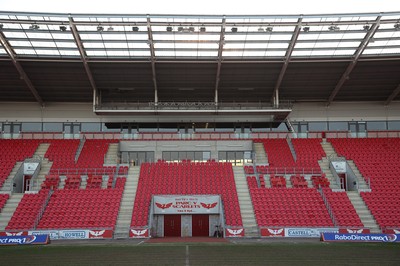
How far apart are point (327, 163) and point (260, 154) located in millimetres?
6309

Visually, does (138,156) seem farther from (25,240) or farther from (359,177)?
(359,177)

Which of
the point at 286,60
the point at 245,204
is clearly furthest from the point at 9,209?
the point at 286,60

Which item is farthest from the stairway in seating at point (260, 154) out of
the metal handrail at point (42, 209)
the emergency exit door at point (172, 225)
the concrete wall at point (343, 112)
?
the metal handrail at point (42, 209)

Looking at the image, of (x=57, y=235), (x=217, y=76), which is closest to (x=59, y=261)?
(x=57, y=235)

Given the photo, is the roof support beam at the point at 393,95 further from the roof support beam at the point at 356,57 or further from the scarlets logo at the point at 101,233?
the scarlets logo at the point at 101,233

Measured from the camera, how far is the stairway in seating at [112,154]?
41487 millimetres

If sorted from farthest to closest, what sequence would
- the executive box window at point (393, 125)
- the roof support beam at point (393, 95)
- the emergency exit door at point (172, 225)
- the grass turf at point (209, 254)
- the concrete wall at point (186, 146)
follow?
the executive box window at point (393, 125)
the concrete wall at point (186, 146)
the roof support beam at point (393, 95)
the emergency exit door at point (172, 225)
the grass turf at point (209, 254)

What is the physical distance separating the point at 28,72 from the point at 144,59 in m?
11.1

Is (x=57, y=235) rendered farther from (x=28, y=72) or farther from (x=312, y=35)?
(x=312, y=35)

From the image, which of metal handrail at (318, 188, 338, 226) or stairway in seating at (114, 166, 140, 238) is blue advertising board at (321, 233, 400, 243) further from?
stairway in seating at (114, 166, 140, 238)

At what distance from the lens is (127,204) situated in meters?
33.1

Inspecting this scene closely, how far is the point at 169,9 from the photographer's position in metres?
34.9

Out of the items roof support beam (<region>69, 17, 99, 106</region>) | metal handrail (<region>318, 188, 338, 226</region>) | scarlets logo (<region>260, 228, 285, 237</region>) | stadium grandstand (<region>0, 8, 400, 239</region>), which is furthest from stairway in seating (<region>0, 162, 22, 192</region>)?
metal handrail (<region>318, 188, 338, 226</region>)

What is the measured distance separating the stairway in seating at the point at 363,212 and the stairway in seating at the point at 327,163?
1870 millimetres
